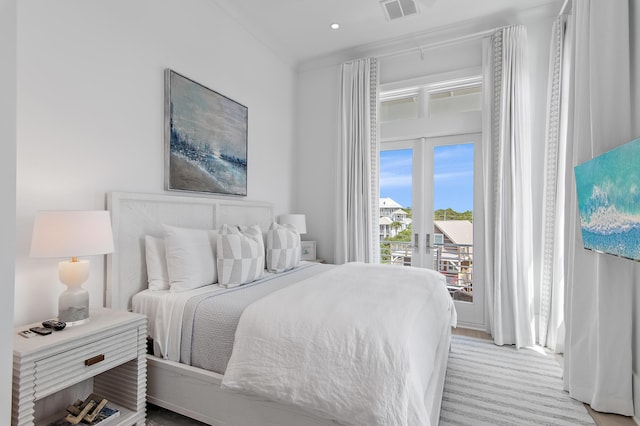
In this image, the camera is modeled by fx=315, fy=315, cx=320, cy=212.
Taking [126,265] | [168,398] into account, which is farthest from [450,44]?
[168,398]

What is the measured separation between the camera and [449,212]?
366cm

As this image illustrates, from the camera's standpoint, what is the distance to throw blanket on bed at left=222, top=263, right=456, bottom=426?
1235mm

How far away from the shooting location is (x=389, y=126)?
3.93m

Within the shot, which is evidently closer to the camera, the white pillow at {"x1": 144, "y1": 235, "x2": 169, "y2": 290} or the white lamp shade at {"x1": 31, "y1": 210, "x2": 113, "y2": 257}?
the white lamp shade at {"x1": 31, "y1": 210, "x2": 113, "y2": 257}

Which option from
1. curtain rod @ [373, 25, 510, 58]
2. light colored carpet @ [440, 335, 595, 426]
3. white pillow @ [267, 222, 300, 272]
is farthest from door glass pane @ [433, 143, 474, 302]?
white pillow @ [267, 222, 300, 272]

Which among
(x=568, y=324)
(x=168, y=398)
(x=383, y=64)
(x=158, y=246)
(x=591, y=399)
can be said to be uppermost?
(x=383, y=64)

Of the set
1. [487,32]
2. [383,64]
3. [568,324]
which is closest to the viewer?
[568,324]

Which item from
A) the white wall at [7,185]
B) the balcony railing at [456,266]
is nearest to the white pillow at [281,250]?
the balcony railing at [456,266]

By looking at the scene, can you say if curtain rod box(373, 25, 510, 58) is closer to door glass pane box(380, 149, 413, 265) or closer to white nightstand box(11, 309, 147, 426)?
door glass pane box(380, 149, 413, 265)

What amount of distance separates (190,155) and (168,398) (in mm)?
1764

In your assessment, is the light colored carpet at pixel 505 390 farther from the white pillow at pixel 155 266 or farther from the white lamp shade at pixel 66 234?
the white lamp shade at pixel 66 234

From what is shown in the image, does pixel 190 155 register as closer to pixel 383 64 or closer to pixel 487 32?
pixel 383 64

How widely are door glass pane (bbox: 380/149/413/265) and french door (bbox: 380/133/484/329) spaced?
0.01 metres

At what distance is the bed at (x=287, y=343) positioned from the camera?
1.28 m
